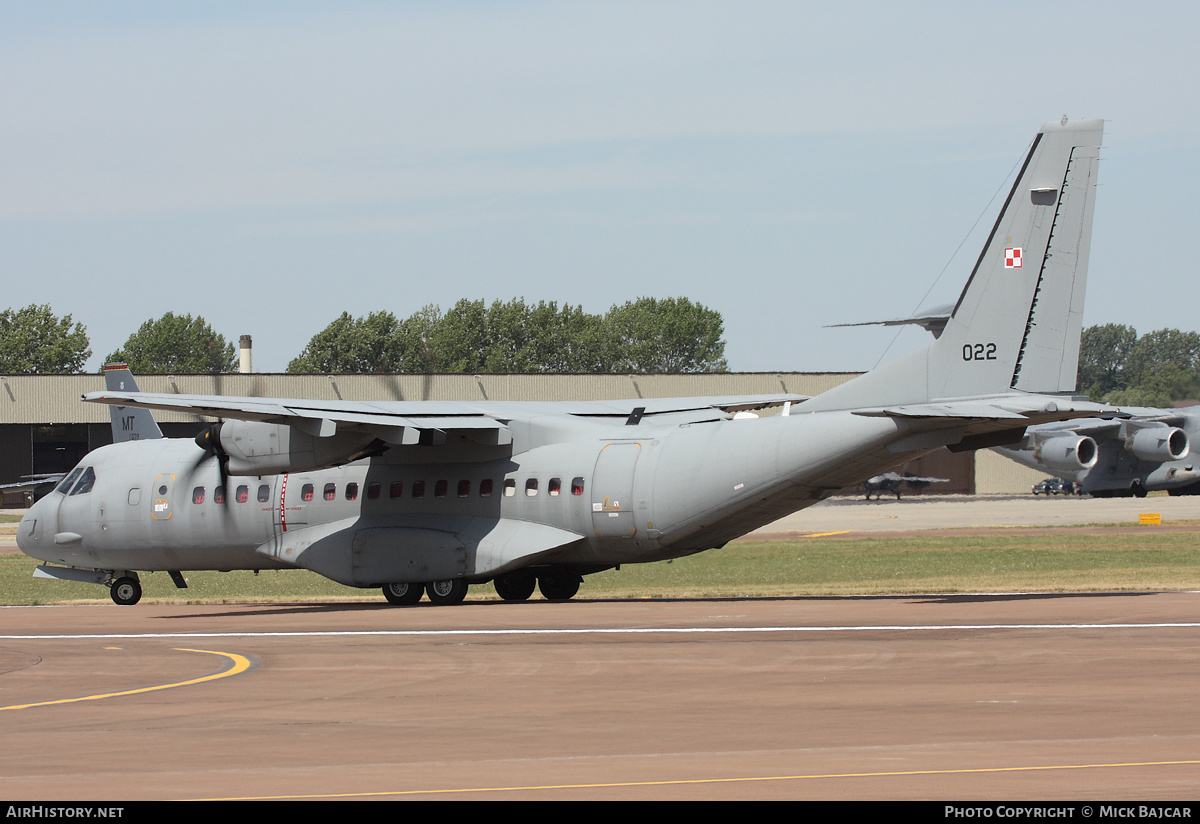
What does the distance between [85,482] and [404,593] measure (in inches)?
327

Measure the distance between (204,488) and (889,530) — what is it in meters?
30.0

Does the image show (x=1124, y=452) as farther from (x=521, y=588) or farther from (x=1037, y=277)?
(x=1037, y=277)

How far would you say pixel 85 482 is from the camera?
98.4 feet

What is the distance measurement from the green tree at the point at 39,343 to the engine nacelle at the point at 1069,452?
309ft

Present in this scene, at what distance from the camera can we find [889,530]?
51.6 metres

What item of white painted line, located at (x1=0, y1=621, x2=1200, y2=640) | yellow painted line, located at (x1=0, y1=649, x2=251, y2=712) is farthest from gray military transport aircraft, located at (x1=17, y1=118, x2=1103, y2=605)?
yellow painted line, located at (x1=0, y1=649, x2=251, y2=712)

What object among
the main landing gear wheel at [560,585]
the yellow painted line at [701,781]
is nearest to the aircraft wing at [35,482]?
the main landing gear wheel at [560,585]

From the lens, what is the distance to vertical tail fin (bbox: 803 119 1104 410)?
22.3 metres

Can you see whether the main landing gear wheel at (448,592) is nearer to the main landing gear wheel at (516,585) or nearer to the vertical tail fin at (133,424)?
the main landing gear wheel at (516,585)

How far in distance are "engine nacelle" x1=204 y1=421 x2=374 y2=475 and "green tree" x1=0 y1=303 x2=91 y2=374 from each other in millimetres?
111131

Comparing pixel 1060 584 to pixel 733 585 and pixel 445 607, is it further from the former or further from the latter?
pixel 445 607

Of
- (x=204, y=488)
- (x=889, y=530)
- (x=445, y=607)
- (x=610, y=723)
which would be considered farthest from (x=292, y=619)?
(x=889, y=530)

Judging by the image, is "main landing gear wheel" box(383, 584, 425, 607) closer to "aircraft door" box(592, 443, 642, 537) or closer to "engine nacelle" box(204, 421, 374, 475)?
"engine nacelle" box(204, 421, 374, 475)

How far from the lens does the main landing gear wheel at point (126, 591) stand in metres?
30.3
